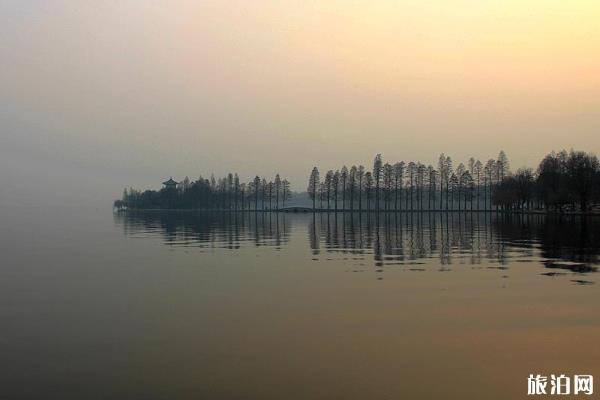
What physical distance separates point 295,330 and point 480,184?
157 metres

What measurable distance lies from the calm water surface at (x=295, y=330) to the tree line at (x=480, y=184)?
81.3m

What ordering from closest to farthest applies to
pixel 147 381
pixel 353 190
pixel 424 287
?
pixel 147 381
pixel 424 287
pixel 353 190

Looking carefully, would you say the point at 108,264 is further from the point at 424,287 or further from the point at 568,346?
the point at 568,346

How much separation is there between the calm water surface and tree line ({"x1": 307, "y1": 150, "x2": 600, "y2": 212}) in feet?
267

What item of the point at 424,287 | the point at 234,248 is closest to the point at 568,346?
the point at 424,287

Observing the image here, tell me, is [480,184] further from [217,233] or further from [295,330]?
[295,330]

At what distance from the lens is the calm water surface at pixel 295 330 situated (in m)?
8.85

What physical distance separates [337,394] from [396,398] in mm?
916

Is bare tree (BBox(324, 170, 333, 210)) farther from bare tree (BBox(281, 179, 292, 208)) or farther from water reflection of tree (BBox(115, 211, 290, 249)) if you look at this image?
water reflection of tree (BBox(115, 211, 290, 249))

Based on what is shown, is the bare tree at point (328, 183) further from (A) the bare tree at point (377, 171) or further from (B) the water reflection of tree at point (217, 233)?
(B) the water reflection of tree at point (217, 233)

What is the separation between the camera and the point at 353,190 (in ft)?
Result: 553

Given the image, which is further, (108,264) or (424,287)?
(108,264)

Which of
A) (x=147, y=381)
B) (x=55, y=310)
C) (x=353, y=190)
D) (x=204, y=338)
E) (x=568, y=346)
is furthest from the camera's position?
(x=353, y=190)

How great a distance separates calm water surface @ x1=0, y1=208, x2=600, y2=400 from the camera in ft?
29.0
